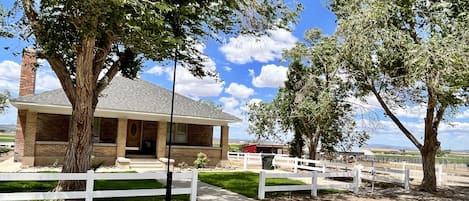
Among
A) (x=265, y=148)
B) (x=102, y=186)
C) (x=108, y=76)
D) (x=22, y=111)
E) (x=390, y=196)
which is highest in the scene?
(x=108, y=76)

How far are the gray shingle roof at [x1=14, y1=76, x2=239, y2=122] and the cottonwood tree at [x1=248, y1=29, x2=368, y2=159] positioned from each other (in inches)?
95.4

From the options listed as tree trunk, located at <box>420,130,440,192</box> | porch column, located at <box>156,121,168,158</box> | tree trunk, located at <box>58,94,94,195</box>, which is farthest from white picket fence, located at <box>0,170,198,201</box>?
porch column, located at <box>156,121,168,158</box>

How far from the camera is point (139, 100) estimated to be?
20922 millimetres

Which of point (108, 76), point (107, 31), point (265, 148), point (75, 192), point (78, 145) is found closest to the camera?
point (107, 31)

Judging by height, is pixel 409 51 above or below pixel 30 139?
above

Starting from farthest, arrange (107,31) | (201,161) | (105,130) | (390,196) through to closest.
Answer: (105,130) → (201,161) → (390,196) → (107,31)

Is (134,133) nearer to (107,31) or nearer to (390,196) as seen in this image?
(390,196)

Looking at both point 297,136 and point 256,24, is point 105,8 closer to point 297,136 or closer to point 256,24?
point 256,24

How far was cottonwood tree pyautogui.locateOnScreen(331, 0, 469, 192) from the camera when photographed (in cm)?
1040

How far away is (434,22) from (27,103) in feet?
52.8

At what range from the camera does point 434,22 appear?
12.4 meters

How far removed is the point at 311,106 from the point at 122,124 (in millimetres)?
9340

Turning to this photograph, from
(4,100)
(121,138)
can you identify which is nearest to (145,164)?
(121,138)

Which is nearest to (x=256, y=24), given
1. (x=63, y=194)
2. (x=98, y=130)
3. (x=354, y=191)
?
(x=63, y=194)
